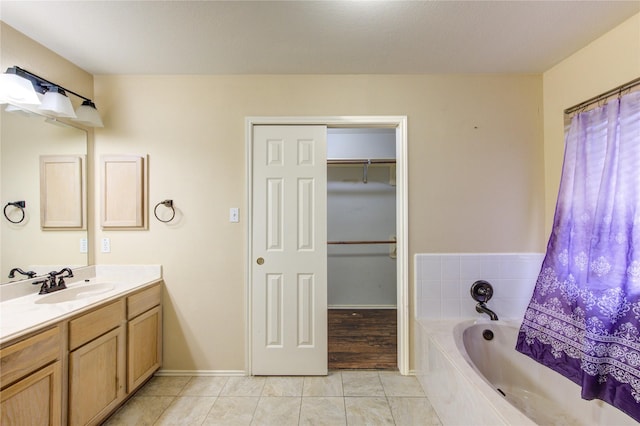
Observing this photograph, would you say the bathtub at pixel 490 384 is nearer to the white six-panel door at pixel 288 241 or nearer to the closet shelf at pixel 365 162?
the white six-panel door at pixel 288 241

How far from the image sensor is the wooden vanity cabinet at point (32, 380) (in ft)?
3.53

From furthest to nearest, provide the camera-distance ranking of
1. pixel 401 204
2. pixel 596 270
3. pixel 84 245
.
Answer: pixel 401 204 < pixel 84 245 < pixel 596 270

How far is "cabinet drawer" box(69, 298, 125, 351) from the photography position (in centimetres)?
138

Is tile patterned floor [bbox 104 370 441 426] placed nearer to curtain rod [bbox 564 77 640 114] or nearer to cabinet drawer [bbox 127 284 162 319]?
cabinet drawer [bbox 127 284 162 319]

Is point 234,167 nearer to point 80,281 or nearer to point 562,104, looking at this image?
point 80,281

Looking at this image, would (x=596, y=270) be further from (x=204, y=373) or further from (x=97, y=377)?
(x=97, y=377)

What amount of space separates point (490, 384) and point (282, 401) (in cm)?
129

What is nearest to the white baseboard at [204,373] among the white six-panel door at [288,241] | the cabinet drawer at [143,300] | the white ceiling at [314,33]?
the white six-panel door at [288,241]

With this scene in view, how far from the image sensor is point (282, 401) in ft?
5.85

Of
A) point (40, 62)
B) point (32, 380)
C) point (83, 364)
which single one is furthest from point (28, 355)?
point (40, 62)

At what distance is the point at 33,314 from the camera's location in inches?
51.6

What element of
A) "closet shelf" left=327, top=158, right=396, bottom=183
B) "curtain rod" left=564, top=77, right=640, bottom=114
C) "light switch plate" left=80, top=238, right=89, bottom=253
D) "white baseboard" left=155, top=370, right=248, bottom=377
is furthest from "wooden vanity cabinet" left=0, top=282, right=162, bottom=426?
"curtain rod" left=564, top=77, right=640, bottom=114

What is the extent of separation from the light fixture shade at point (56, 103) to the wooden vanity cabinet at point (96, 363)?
1.28 metres

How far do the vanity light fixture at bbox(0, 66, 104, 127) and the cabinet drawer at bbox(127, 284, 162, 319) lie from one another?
1287 millimetres
